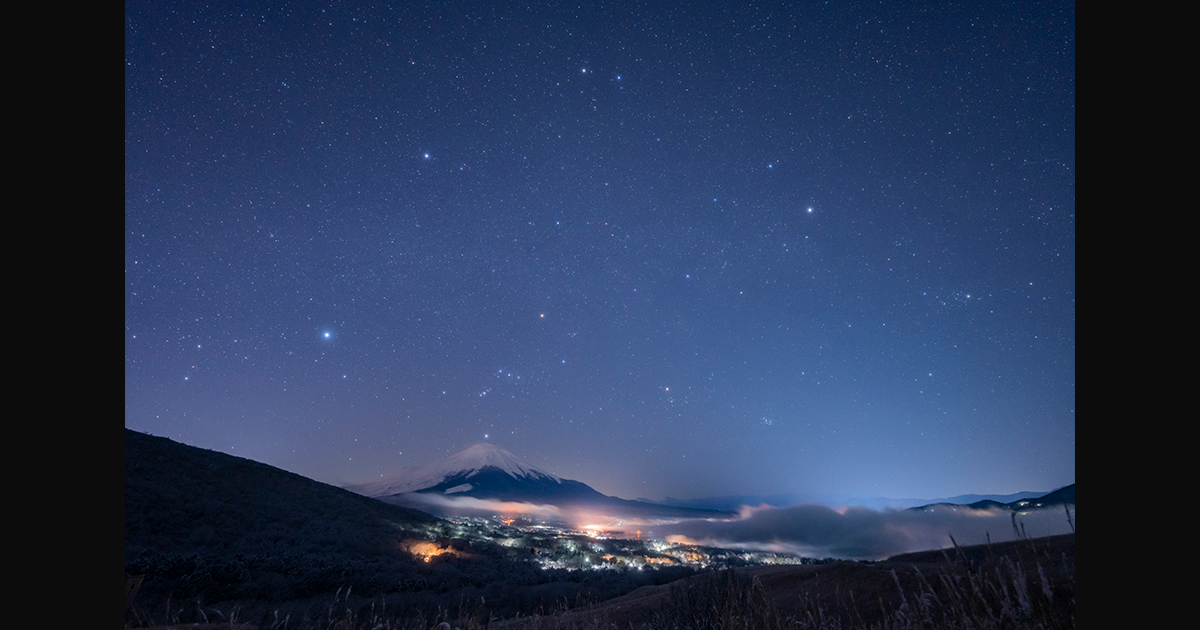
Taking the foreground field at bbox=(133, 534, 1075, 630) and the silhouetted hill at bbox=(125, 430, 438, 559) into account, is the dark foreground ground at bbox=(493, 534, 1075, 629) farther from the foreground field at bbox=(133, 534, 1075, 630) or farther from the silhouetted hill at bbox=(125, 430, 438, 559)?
the silhouetted hill at bbox=(125, 430, 438, 559)

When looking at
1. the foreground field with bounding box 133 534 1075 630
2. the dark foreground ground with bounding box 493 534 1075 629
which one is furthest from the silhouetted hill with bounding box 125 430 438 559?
the dark foreground ground with bounding box 493 534 1075 629

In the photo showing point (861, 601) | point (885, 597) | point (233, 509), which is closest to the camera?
point (885, 597)

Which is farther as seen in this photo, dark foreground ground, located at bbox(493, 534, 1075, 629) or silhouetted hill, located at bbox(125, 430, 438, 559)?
silhouetted hill, located at bbox(125, 430, 438, 559)

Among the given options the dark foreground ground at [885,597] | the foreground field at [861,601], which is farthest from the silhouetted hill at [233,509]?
the dark foreground ground at [885,597]

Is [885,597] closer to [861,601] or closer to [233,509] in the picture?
[861,601]

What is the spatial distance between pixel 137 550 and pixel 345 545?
9335mm

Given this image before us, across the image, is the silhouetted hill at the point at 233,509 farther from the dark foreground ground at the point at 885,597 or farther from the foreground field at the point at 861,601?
the dark foreground ground at the point at 885,597

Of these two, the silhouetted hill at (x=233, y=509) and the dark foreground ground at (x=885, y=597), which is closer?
the dark foreground ground at (x=885, y=597)

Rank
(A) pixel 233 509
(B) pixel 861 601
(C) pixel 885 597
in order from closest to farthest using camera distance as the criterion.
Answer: (C) pixel 885 597
(B) pixel 861 601
(A) pixel 233 509

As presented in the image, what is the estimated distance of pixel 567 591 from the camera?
18766mm

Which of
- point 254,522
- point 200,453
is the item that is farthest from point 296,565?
point 200,453

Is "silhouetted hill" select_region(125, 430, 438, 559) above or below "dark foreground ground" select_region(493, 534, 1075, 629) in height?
below

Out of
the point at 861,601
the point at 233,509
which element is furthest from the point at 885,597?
the point at 233,509
